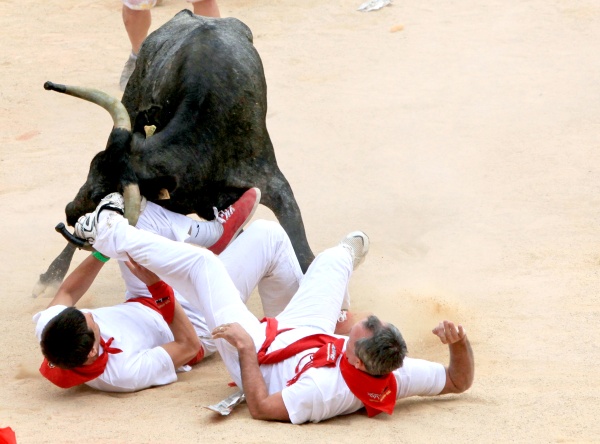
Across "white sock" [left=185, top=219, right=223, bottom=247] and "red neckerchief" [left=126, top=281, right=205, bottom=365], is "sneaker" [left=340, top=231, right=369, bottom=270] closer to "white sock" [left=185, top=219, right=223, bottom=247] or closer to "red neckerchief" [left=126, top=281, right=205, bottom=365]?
"white sock" [left=185, top=219, right=223, bottom=247]

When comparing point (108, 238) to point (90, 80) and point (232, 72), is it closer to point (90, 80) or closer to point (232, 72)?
point (232, 72)

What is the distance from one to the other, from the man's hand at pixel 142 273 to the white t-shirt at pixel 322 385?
70 cm

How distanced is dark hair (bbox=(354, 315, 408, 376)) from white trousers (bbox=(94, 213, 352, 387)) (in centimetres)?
57

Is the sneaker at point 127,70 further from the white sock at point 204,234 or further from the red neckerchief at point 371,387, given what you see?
the red neckerchief at point 371,387

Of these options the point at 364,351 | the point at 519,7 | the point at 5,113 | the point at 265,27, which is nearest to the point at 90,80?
the point at 5,113

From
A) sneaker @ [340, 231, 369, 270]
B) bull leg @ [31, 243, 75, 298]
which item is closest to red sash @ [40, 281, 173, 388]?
sneaker @ [340, 231, 369, 270]

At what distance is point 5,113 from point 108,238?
5542mm

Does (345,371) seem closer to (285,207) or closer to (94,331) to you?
(94,331)

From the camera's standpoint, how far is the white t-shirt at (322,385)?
4.39m

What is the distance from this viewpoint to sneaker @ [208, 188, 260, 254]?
5.84 meters

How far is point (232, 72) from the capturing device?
630cm

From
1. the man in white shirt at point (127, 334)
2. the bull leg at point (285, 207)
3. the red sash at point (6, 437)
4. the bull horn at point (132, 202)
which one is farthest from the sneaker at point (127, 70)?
the red sash at point (6, 437)

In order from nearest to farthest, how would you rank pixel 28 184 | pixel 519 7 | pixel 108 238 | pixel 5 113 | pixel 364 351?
pixel 364 351 < pixel 108 238 < pixel 28 184 < pixel 5 113 < pixel 519 7

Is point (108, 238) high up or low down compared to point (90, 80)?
up
